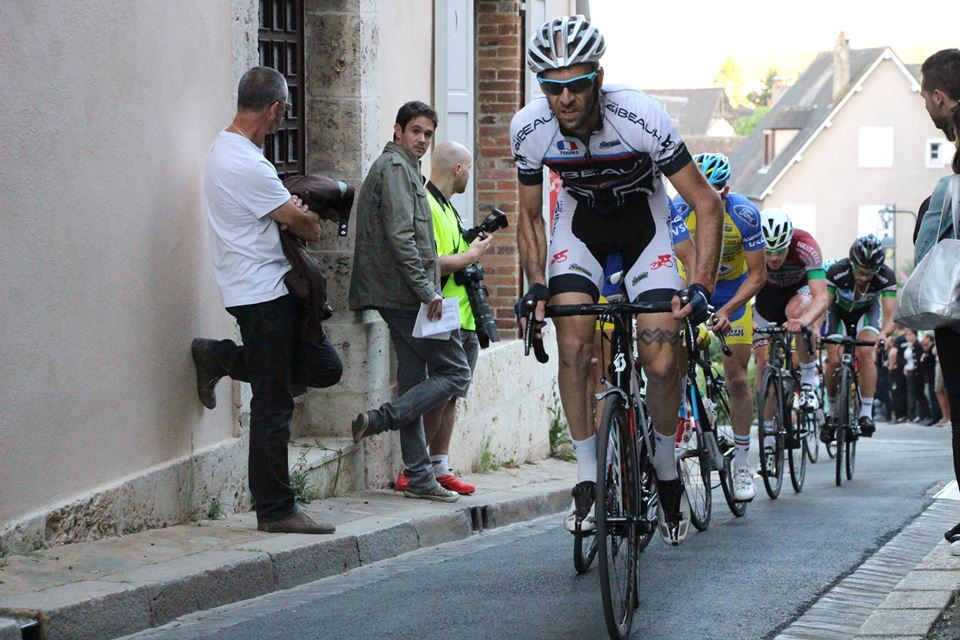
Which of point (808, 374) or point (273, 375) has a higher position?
point (273, 375)

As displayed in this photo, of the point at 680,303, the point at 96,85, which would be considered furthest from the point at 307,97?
the point at 680,303

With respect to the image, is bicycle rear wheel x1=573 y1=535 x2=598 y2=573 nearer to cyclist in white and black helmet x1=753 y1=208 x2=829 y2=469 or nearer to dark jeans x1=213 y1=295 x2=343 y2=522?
dark jeans x1=213 y1=295 x2=343 y2=522

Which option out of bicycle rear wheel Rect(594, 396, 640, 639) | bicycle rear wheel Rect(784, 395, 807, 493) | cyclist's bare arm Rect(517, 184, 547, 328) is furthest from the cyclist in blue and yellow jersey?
bicycle rear wheel Rect(594, 396, 640, 639)

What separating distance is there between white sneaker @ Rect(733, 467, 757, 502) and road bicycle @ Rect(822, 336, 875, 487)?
3067 mm

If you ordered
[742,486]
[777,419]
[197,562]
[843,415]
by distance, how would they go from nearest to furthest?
1. [197,562]
2. [742,486]
3. [777,419]
4. [843,415]

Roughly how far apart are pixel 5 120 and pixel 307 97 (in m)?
4.21

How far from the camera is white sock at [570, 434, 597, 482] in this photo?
6.40 metres

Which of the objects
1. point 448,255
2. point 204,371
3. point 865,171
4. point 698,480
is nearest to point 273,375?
point 204,371

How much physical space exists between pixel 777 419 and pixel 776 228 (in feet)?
4.44

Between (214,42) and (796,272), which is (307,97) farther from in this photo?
(796,272)

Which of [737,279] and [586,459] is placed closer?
[586,459]

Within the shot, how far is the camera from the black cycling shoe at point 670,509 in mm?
6699

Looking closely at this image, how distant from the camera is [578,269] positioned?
21.6 feet

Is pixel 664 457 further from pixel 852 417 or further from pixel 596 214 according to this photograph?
pixel 852 417
